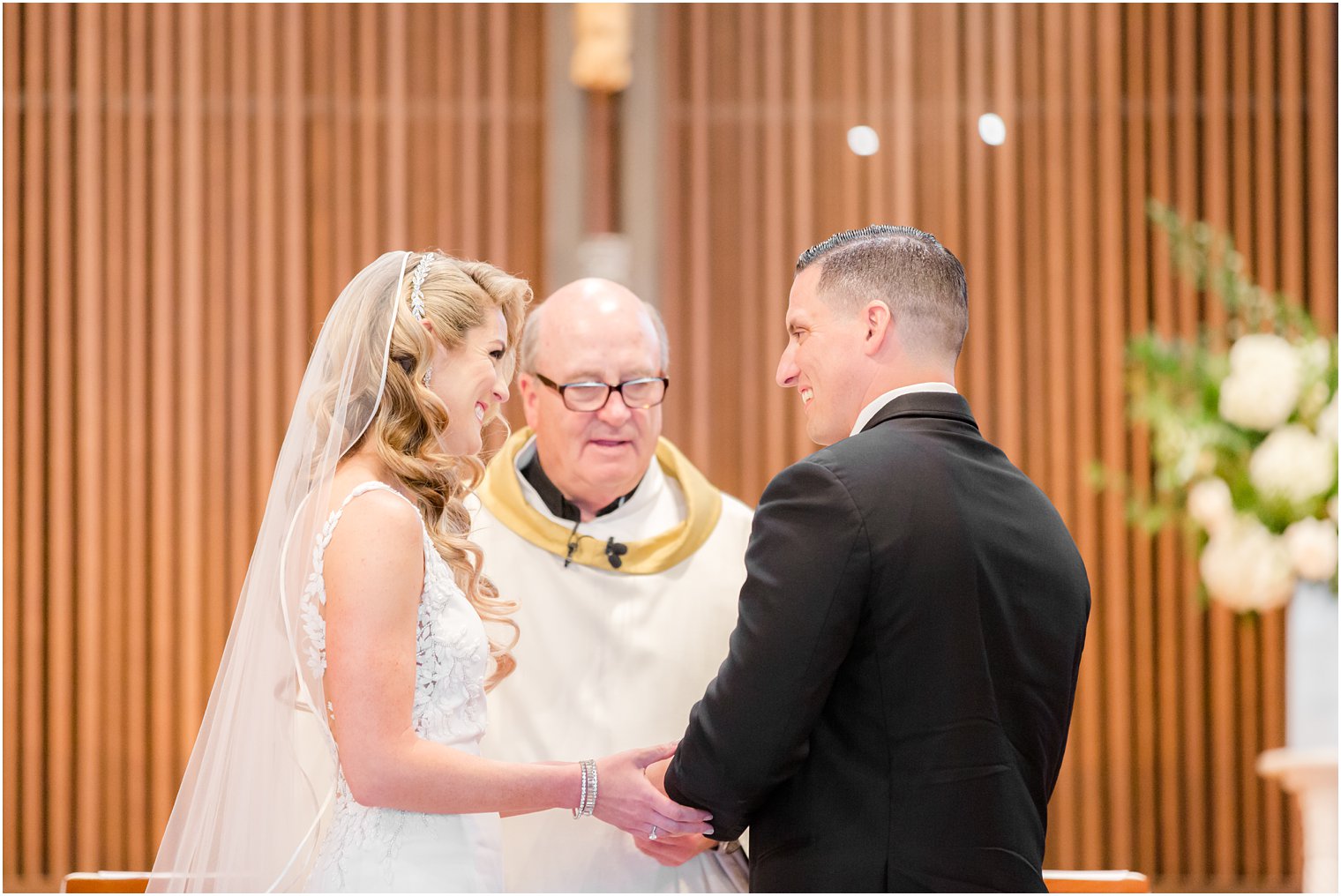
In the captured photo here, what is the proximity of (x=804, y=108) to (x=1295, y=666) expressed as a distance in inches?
104

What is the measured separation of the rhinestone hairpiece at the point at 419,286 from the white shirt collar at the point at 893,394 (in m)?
0.76

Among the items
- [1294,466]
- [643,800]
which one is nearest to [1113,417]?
[1294,466]

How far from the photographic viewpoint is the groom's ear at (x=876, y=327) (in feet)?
7.18

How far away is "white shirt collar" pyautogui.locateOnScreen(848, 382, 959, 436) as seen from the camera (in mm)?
2148

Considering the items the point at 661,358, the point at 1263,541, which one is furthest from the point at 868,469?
the point at 1263,541

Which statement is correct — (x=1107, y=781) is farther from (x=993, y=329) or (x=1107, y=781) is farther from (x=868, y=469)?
(x=868, y=469)

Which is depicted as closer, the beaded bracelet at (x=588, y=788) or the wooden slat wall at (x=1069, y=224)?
the beaded bracelet at (x=588, y=788)

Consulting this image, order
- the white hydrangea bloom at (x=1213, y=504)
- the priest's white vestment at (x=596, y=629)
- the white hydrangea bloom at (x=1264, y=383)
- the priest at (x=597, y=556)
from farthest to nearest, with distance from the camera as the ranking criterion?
the white hydrangea bloom at (x=1213, y=504)
the white hydrangea bloom at (x=1264, y=383)
the priest at (x=597, y=556)
the priest's white vestment at (x=596, y=629)

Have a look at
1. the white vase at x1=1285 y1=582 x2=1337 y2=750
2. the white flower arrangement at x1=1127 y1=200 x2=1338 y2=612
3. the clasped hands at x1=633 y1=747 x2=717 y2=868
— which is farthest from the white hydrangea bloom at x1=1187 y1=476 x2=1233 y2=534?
the clasped hands at x1=633 y1=747 x2=717 y2=868

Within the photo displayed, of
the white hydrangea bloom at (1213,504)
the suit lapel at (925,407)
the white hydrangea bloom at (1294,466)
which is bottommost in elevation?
the white hydrangea bloom at (1213,504)

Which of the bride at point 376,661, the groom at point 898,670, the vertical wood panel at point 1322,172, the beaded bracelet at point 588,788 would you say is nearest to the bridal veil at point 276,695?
the bride at point 376,661

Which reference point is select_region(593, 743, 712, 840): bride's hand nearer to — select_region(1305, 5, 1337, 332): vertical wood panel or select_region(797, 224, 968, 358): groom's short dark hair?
select_region(797, 224, 968, 358): groom's short dark hair

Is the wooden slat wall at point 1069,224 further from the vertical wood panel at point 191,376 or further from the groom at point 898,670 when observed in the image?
the groom at point 898,670

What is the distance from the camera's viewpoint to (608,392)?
300 centimetres
